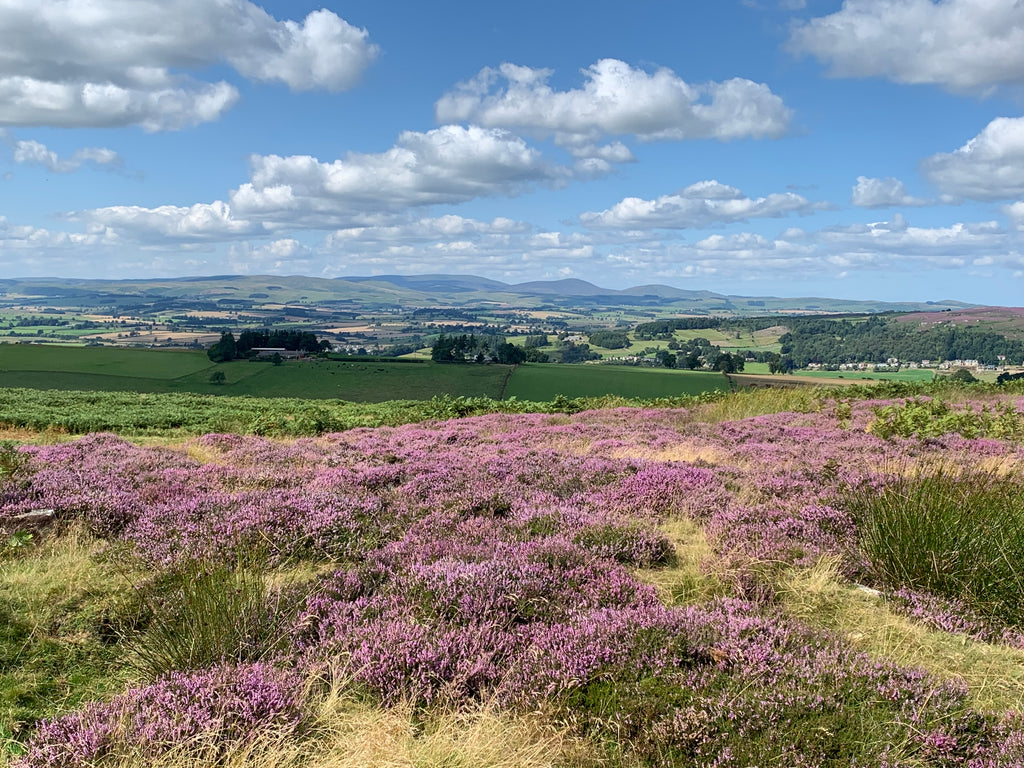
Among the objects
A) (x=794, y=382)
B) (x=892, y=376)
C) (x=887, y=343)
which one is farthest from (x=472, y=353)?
(x=887, y=343)

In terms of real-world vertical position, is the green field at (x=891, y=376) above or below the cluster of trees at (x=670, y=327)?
below

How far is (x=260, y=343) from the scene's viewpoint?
72.4 meters

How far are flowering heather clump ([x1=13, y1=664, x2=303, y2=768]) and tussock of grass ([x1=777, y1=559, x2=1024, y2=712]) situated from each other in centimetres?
397

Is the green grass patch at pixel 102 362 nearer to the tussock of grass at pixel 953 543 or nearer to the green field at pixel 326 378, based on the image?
the green field at pixel 326 378

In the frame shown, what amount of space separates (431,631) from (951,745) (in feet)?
10.3

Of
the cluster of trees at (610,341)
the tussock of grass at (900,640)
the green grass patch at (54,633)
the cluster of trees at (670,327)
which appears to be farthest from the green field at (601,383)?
the cluster of trees at (670,327)

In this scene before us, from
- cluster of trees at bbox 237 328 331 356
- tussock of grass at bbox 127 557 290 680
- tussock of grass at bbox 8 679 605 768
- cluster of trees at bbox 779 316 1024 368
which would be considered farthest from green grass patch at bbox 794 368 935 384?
cluster of trees at bbox 237 328 331 356

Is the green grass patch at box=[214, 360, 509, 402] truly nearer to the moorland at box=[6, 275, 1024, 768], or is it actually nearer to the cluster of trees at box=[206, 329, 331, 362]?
the cluster of trees at box=[206, 329, 331, 362]

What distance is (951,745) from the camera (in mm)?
3348

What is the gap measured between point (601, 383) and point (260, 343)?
4333 cm

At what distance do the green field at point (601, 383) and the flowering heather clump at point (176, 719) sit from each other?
38.4 m

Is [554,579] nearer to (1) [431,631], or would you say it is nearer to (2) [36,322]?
(1) [431,631]

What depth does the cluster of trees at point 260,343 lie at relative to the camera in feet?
218

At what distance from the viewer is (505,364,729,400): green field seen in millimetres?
43969
